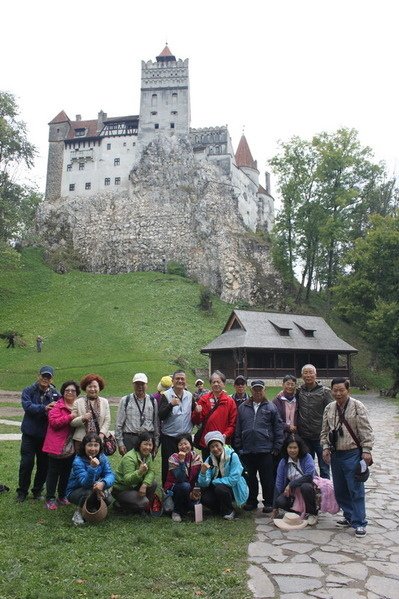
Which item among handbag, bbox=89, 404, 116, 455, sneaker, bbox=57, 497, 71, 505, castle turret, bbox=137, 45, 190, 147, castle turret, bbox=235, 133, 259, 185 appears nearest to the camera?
handbag, bbox=89, 404, 116, 455

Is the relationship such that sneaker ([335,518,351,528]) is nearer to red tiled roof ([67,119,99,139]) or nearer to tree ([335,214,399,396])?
tree ([335,214,399,396])

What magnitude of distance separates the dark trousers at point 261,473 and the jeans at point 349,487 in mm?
974

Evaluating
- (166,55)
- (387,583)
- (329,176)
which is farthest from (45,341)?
(166,55)

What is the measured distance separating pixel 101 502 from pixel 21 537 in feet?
3.48

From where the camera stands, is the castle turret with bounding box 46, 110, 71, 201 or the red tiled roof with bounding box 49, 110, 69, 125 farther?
the red tiled roof with bounding box 49, 110, 69, 125

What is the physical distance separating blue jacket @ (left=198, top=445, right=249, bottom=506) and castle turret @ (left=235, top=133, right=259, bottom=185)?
6194 cm

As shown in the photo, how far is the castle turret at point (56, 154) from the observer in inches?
2362

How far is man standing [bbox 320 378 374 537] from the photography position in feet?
20.7

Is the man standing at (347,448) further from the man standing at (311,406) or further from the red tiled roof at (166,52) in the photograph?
the red tiled roof at (166,52)

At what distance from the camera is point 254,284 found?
52438mm

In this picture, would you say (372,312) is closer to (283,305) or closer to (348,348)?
(348,348)

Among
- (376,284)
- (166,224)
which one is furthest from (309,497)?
(166,224)

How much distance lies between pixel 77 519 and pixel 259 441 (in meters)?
2.70

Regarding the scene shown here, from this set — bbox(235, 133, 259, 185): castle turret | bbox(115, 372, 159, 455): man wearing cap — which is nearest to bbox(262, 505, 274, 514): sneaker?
bbox(115, 372, 159, 455): man wearing cap
